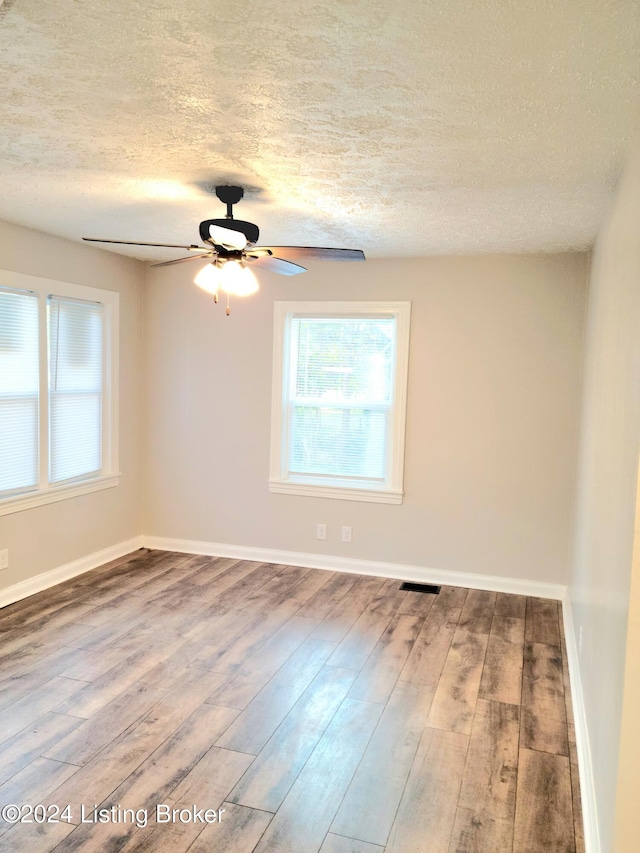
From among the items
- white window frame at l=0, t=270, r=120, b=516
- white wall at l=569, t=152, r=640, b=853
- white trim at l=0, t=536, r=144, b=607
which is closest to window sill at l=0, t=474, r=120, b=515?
white window frame at l=0, t=270, r=120, b=516

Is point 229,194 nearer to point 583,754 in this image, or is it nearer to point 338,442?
point 338,442

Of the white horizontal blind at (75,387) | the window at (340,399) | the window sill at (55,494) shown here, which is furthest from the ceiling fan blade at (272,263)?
the window sill at (55,494)

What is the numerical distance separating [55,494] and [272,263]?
235 centimetres

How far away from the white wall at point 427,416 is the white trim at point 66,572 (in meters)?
0.30

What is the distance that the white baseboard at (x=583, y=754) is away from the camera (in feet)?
6.95

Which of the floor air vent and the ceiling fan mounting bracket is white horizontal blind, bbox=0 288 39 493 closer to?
the ceiling fan mounting bracket

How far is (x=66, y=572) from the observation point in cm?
463

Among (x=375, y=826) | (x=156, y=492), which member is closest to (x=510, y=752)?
(x=375, y=826)

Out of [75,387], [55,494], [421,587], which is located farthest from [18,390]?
[421,587]

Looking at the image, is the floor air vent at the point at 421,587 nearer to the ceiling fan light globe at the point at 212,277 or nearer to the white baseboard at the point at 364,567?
the white baseboard at the point at 364,567

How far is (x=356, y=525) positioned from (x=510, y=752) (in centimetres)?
247

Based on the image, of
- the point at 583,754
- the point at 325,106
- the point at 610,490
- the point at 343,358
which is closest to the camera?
the point at 325,106

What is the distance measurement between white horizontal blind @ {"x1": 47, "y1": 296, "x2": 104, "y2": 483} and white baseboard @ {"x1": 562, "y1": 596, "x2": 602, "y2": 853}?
138 inches

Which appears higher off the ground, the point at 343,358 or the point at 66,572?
the point at 343,358
